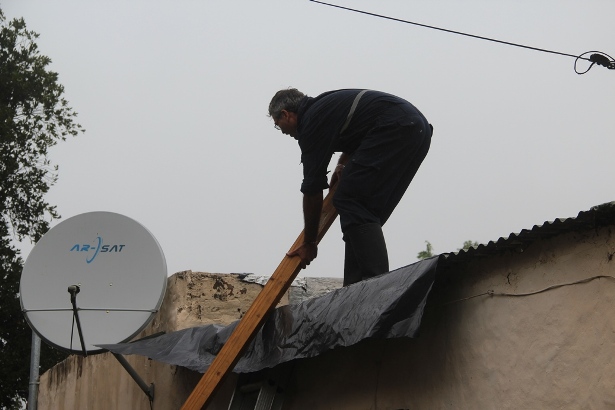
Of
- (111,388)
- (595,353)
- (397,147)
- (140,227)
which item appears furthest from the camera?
(111,388)

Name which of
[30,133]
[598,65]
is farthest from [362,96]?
[30,133]

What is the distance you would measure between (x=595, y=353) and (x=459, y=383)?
2.71ft

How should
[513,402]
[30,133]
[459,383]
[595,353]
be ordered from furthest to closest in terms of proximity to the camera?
[30,133] < [459,383] < [513,402] < [595,353]

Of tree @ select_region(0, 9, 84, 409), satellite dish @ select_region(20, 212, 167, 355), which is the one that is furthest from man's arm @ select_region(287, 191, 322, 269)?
tree @ select_region(0, 9, 84, 409)

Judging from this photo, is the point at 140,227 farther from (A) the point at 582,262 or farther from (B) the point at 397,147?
(A) the point at 582,262

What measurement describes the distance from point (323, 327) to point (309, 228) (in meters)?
0.73

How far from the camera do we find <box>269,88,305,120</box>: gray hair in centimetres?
596

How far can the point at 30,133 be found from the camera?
21938mm

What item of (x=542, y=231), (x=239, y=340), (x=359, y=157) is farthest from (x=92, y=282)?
(x=542, y=231)

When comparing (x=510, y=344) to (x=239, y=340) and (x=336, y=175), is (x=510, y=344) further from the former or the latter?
(x=336, y=175)

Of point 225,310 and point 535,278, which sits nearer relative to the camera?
point 535,278

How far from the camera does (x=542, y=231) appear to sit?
13.8ft

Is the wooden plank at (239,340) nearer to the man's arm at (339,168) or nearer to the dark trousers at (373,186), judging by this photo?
the dark trousers at (373,186)

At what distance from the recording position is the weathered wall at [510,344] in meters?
3.98
